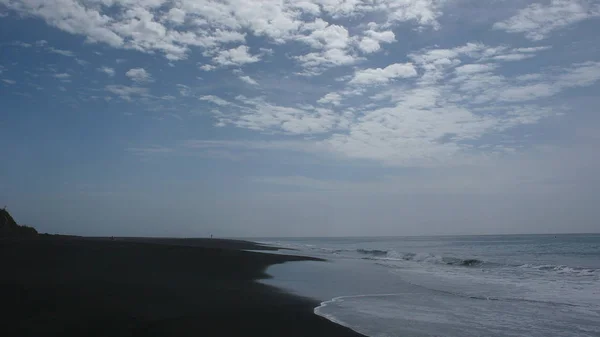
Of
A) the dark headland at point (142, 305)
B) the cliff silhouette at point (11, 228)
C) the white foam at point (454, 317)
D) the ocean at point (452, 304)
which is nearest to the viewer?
the dark headland at point (142, 305)

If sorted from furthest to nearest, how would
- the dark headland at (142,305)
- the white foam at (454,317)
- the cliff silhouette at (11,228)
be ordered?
the cliff silhouette at (11,228) → the white foam at (454,317) → the dark headland at (142,305)

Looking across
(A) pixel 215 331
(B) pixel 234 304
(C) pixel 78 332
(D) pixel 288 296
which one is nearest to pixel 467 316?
(D) pixel 288 296

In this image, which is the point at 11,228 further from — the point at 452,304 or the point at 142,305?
the point at 452,304

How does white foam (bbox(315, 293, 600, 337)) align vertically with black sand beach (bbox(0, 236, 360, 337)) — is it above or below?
below

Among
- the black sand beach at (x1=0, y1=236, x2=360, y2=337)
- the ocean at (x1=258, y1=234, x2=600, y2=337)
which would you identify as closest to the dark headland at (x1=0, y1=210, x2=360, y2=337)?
the black sand beach at (x1=0, y1=236, x2=360, y2=337)

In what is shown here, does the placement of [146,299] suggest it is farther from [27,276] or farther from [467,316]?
[467,316]

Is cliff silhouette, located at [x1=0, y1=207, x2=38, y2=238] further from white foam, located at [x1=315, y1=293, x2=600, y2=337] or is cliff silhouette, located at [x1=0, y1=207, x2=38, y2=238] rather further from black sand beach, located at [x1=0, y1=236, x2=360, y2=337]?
white foam, located at [x1=315, y1=293, x2=600, y2=337]

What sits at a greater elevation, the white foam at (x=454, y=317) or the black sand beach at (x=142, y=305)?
the black sand beach at (x=142, y=305)

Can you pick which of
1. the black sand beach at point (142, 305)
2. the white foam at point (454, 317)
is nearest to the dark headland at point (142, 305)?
the black sand beach at point (142, 305)

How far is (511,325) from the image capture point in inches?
402

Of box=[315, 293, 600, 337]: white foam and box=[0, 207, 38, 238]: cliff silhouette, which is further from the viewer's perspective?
box=[0, 207, 38, 238]: cliff silhouette

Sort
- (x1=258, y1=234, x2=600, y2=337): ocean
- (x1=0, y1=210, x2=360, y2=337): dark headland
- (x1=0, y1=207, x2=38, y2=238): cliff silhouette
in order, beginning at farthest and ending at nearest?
(x1=0, y1=207, x2=38, y2=238): cliff silhouette, (x1=258, y1=234, x2=600, y2=337): ocean, (x1=0, y1=210, x2=360, y2=337): dark headland

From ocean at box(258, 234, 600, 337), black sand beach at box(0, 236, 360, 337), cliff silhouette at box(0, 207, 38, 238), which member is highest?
cliff silhouette at box(0, 207, 38, 238)

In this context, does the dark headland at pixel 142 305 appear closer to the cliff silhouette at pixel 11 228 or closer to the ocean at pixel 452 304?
the ocean at pixel 452 304
